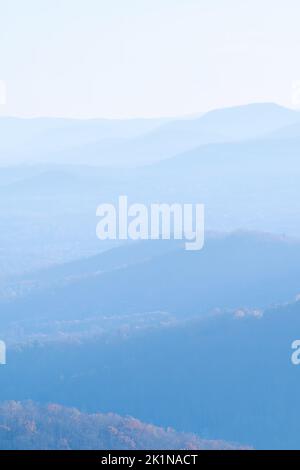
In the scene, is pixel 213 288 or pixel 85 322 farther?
pixel 213 288

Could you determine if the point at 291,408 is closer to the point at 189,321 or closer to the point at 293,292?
the point at 189,321

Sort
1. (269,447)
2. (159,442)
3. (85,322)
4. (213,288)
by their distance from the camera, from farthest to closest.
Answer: (213,288)
(85,322)
(269,447)
(159,442)

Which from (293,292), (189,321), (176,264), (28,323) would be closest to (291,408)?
(189,321)

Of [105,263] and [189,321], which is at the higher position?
[105,263]

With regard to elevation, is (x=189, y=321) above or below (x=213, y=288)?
below

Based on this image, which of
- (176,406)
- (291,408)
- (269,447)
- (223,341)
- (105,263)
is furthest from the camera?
(105,263)
